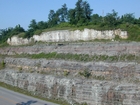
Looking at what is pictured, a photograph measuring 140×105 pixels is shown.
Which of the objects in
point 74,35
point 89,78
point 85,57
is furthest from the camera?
point 74,35

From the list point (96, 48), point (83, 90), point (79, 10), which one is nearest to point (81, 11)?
point (79, 10)

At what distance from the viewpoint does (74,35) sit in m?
40.7

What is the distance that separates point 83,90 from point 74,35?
1901 cm

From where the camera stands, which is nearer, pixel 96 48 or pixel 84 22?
pixel 96 48

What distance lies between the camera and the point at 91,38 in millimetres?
36781

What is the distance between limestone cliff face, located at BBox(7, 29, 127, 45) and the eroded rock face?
11.7m

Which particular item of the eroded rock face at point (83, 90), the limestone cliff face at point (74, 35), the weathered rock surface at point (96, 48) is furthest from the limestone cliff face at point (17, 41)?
the eroded rock face at point (83, 90)

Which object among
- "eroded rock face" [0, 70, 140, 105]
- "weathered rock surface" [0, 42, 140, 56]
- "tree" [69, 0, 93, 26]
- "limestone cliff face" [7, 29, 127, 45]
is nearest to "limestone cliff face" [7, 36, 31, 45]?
"limestone cliff face" [7, 29, 127, 45]

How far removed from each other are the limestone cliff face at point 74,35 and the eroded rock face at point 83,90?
11.7m

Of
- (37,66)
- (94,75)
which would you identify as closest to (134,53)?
(94,75)

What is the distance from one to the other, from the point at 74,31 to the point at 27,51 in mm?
10551

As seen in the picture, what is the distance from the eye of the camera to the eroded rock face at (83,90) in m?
19.7

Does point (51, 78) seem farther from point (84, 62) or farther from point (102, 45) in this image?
point (102, 45)

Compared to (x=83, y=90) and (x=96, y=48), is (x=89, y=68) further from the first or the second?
(x=96, y=48)
